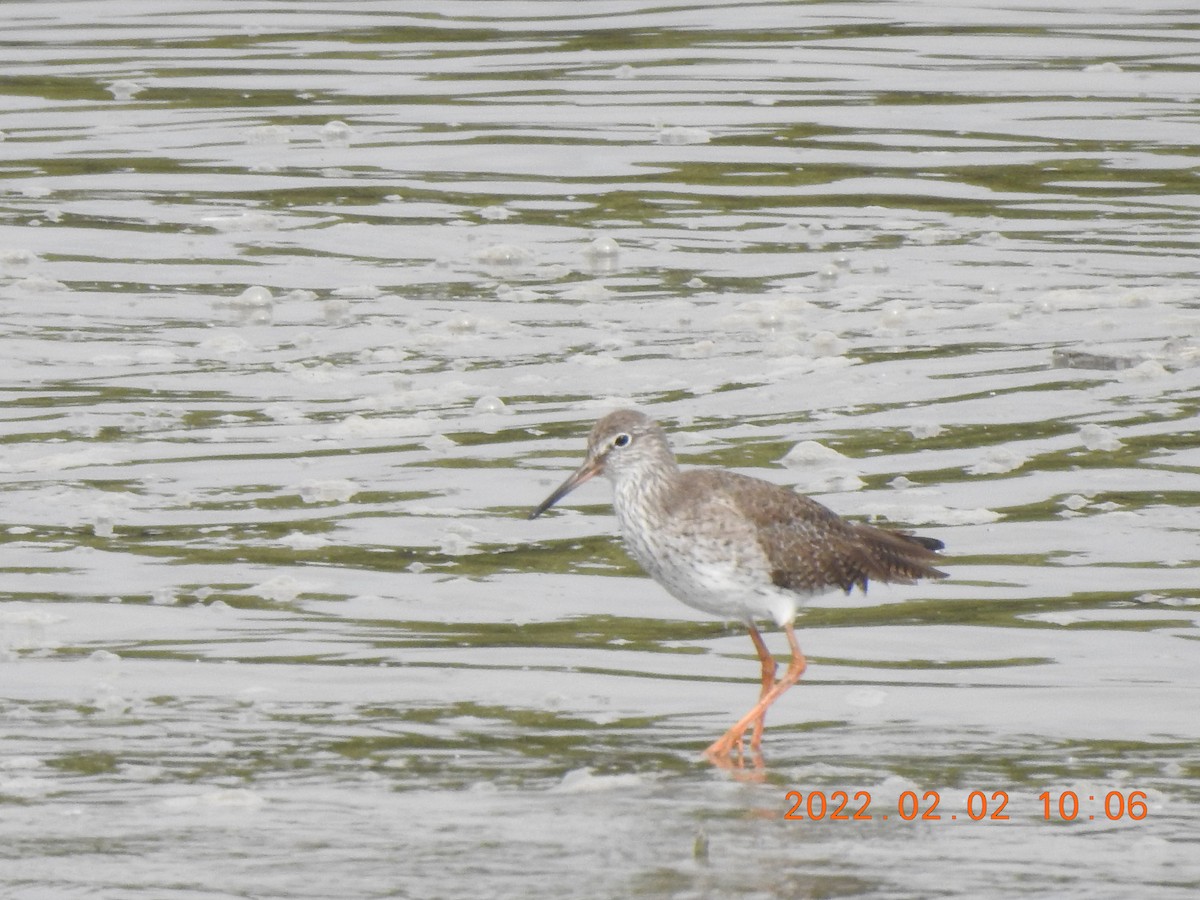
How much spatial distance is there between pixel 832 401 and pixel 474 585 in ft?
8.82

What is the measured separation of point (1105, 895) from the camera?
528 centimetres

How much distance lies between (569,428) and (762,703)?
3231 millimetres

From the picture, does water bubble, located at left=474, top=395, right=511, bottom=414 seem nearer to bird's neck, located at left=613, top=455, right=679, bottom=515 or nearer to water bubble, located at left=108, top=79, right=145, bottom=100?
bird's neck, located at left=613, top=455, right=679, bottom=515

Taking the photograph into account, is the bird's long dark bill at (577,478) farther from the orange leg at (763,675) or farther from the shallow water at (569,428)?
the orange leg at (763,675)

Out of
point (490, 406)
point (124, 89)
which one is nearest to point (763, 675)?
point (490, 406)

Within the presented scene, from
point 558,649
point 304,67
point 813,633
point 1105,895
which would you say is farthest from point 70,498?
point 304,67

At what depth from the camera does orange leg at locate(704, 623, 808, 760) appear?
21.5 ft

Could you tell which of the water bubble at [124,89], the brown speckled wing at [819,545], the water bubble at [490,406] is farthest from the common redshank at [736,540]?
the water bubble at [124,89]

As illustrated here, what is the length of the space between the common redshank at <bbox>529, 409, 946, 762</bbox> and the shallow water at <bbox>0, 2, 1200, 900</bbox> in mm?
286

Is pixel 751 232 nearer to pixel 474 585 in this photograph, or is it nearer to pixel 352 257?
pixel 352 257
